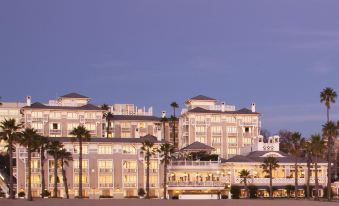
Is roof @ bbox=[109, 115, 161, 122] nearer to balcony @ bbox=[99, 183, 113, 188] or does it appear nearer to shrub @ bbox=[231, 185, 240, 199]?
balcony @ bbox=[99, 183, 113, 188]

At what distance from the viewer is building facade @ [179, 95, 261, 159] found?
157500 millimetres

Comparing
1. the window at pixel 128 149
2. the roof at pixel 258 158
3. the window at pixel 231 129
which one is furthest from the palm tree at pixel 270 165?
the window at pixel 231 129

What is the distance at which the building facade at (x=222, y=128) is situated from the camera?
517 feet

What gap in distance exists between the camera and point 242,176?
123875 millimetres

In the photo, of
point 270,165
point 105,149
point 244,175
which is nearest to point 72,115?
point 105,149

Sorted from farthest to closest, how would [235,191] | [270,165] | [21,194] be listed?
[235,191] → [270,165] → [21,194]

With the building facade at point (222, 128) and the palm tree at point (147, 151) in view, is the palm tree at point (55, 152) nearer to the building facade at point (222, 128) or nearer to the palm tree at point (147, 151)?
the palm tree at point (147, 151)

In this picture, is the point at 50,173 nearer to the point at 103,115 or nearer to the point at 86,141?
the point at 86,141

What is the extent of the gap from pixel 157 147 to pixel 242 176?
52.7ft

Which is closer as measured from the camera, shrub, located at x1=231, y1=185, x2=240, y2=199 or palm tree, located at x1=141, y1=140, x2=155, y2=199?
palm tree, located at x1=141, y1=140, x2=155, y2=199

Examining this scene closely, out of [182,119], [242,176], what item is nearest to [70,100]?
[182,119]

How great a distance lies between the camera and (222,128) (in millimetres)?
159375

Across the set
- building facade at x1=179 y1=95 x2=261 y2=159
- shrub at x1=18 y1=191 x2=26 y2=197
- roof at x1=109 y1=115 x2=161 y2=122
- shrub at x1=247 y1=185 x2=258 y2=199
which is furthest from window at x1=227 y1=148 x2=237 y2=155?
shrub at x1=18 y1=191 x2=26 y2=197

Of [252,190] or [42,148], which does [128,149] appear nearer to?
[42,148]
